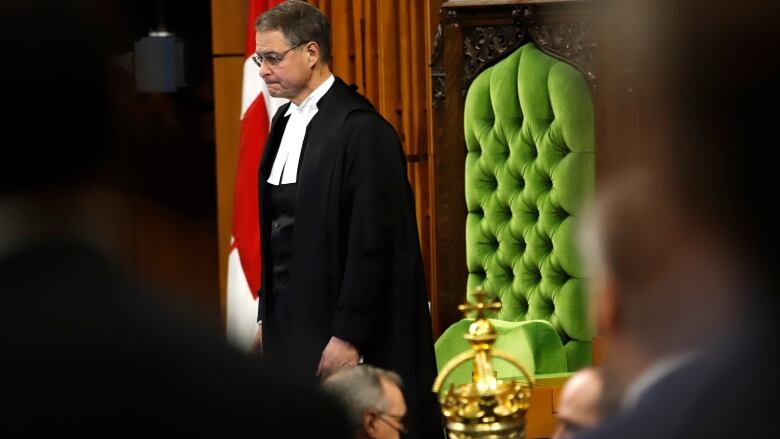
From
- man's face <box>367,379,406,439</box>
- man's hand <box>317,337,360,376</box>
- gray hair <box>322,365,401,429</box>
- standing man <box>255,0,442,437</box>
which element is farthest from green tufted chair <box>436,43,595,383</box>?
gray hair <box>322,365,401,429</box>

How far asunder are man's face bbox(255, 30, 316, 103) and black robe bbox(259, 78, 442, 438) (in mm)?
83

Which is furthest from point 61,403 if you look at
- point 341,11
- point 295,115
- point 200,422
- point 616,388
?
point 341,11

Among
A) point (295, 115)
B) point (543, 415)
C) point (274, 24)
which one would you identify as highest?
point (274, 24)

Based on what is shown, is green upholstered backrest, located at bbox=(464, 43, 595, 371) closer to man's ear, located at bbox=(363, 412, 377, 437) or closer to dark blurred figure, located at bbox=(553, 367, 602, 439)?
man's ear, located at bbox=(363, 412, 377, 437)

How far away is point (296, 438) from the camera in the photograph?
78 cm

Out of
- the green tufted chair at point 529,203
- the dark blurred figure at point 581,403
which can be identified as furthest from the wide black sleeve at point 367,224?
the dark blurred figure at point 581,403

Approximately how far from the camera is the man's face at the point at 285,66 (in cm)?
370

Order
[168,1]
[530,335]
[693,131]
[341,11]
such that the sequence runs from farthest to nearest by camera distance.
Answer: [168,1] → [341,11] → [530,335] → [693,131]

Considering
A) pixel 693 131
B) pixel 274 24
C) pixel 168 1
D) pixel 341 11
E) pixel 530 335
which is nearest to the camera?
pixel 693 131

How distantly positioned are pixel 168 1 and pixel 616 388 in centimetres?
612

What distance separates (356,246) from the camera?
3.56 meters

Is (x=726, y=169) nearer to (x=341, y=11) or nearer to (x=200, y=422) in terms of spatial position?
(x=200, y=422)

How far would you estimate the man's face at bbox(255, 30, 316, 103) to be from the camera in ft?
12.1

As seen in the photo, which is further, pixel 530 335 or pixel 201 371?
pixel 530 335
